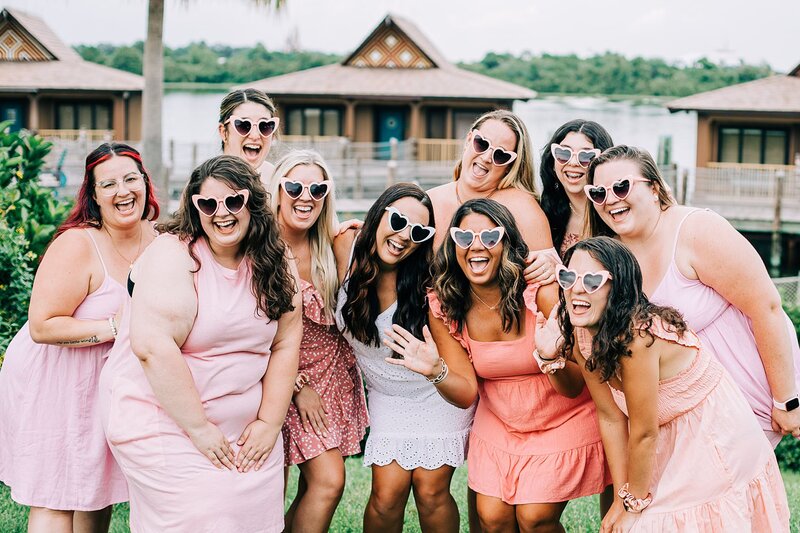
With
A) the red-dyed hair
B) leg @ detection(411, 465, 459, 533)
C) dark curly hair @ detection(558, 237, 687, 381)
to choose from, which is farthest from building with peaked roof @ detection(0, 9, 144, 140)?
dark curly hair @ detection(558, 237, 687, 381)

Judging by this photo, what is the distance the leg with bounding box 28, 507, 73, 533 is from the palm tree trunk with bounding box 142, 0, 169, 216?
42.9ft

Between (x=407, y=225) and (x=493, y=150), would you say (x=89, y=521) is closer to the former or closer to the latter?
(x=407, y=225)

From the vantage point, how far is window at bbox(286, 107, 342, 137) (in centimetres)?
3684

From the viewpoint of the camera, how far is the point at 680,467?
407cm

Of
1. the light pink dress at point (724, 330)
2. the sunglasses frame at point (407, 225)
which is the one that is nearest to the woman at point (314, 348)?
the sunglasses frame at point (407, 225)

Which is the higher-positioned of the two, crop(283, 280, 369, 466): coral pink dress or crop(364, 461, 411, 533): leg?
crop(283, 280, 369, 466): coral pink dress

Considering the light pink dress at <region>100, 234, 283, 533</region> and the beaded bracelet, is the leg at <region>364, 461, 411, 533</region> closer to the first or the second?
the beaded bracelet

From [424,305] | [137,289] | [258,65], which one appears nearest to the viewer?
[137,289]

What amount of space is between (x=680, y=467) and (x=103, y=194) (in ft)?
9.85

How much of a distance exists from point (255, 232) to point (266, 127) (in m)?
1.53

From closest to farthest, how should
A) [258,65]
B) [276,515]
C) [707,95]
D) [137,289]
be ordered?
[137,289], [276,515], [707,95], [258,65]

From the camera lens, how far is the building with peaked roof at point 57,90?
35500mm

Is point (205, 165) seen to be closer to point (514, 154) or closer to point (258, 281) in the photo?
point (258, 281)

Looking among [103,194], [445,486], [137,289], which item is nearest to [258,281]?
[137,289]
